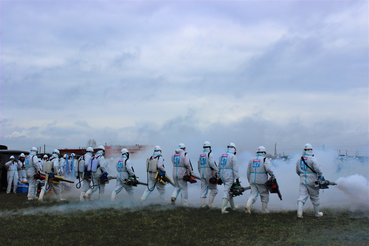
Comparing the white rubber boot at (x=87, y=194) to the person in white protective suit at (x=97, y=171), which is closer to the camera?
the white rubber boot at (x=87, y=194)

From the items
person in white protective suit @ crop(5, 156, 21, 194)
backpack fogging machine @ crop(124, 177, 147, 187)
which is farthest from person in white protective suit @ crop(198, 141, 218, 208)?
person in white protective suit @ crop(5, 156, 21, 194)

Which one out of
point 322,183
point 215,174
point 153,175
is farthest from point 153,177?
point 322,183

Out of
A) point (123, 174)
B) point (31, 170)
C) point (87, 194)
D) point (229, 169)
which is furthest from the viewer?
point (31, 170)

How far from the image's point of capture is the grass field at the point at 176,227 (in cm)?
810

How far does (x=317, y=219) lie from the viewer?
10398 millimetres

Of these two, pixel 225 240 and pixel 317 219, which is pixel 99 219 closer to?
pixel 225 240

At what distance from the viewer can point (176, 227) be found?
9.60 m

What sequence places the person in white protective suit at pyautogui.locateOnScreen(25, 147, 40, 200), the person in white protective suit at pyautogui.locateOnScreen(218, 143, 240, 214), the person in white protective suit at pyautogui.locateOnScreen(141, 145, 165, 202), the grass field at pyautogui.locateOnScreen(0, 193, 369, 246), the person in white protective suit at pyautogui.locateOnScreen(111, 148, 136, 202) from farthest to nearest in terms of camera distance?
1. the person in white protective suit at pyautogui.locateOnScreen(25, 147, 40, 200)
2. the person in white protective suit at pyautogui.locateOnScreen(111, 148, 136, 202)
3. the person in white protective suit at pyautogui.locateOnScreen(141, 145, 165, 202)
4. the person in white protective suit at pyautogui.locateOnScreen(218, 143, 240, 214)
5. the grass field at pyautogui.locateOnScreen(0, 193, 369, 246)

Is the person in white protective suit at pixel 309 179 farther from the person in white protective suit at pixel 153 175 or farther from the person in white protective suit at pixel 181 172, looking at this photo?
the person in white protective suit at pixel 153 175

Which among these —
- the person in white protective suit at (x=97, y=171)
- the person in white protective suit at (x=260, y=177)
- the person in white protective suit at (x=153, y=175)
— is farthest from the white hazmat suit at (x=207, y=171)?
the person in white protective suit at (x=97, y=171)

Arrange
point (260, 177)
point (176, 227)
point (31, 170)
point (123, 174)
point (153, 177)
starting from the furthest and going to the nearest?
point (31, 170) → point (123, 174) → point (153, 177) → point (260, 177) → point (176, 227)

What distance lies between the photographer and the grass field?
8102 mm

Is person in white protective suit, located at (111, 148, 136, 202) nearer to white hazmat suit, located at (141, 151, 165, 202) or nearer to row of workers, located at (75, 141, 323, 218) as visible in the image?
row of workers, located at (75, 141, 323, 218)

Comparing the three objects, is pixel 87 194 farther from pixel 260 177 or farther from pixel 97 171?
pixel 260 177
